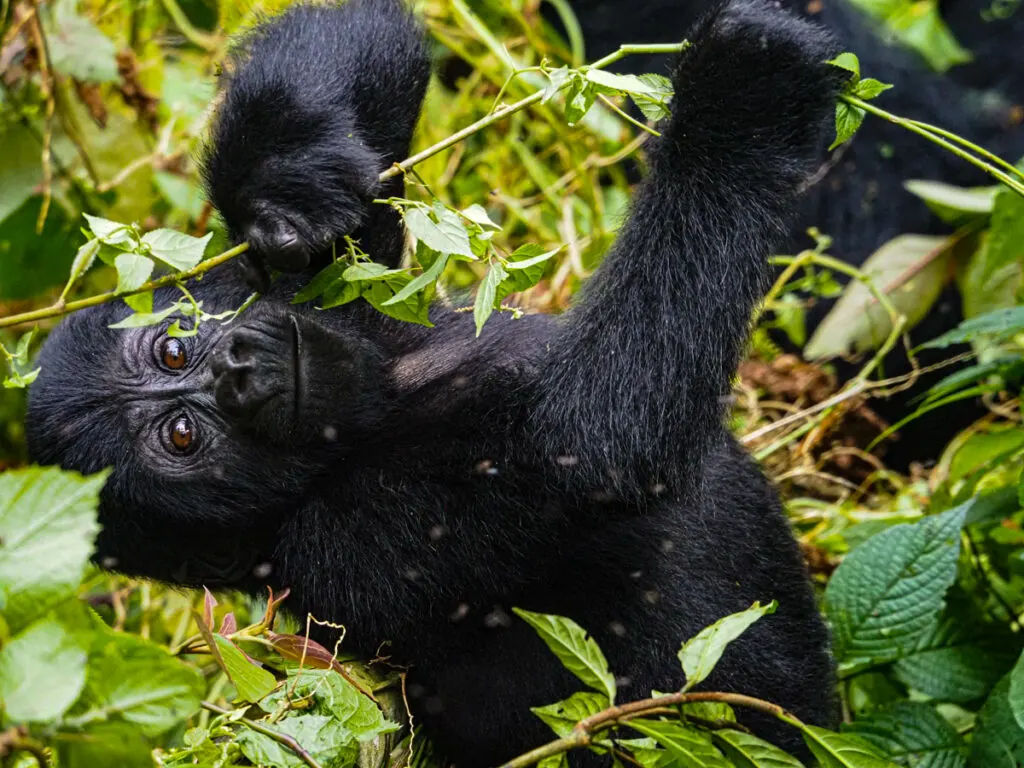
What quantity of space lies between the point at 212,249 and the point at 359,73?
0.74m

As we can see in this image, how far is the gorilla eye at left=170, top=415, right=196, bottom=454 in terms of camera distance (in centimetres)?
229

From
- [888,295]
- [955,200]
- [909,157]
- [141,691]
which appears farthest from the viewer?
[909,157]

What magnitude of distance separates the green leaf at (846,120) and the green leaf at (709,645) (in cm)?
88

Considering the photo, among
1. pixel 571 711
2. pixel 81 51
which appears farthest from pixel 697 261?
pixel 81 51

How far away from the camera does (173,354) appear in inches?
92.0

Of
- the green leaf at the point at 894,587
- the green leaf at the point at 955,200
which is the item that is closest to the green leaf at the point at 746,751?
the green leaf at the point at 894,587

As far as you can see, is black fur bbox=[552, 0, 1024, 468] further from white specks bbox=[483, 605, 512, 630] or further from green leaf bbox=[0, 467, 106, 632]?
green leaf bbox=[0, 467, 106, 632]

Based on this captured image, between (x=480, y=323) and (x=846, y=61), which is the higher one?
(x=846, y=61)

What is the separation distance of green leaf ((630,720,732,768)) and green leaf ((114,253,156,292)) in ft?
3.11

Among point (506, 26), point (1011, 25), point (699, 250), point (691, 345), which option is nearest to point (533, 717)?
point (691, 345)

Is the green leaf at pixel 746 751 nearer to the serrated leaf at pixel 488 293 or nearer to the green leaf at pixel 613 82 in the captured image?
the serrated leaf at pixel 488 293

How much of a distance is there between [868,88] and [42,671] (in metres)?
1.61

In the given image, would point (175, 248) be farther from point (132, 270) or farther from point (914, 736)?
point (914, 736)

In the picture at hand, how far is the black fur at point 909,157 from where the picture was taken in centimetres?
421
